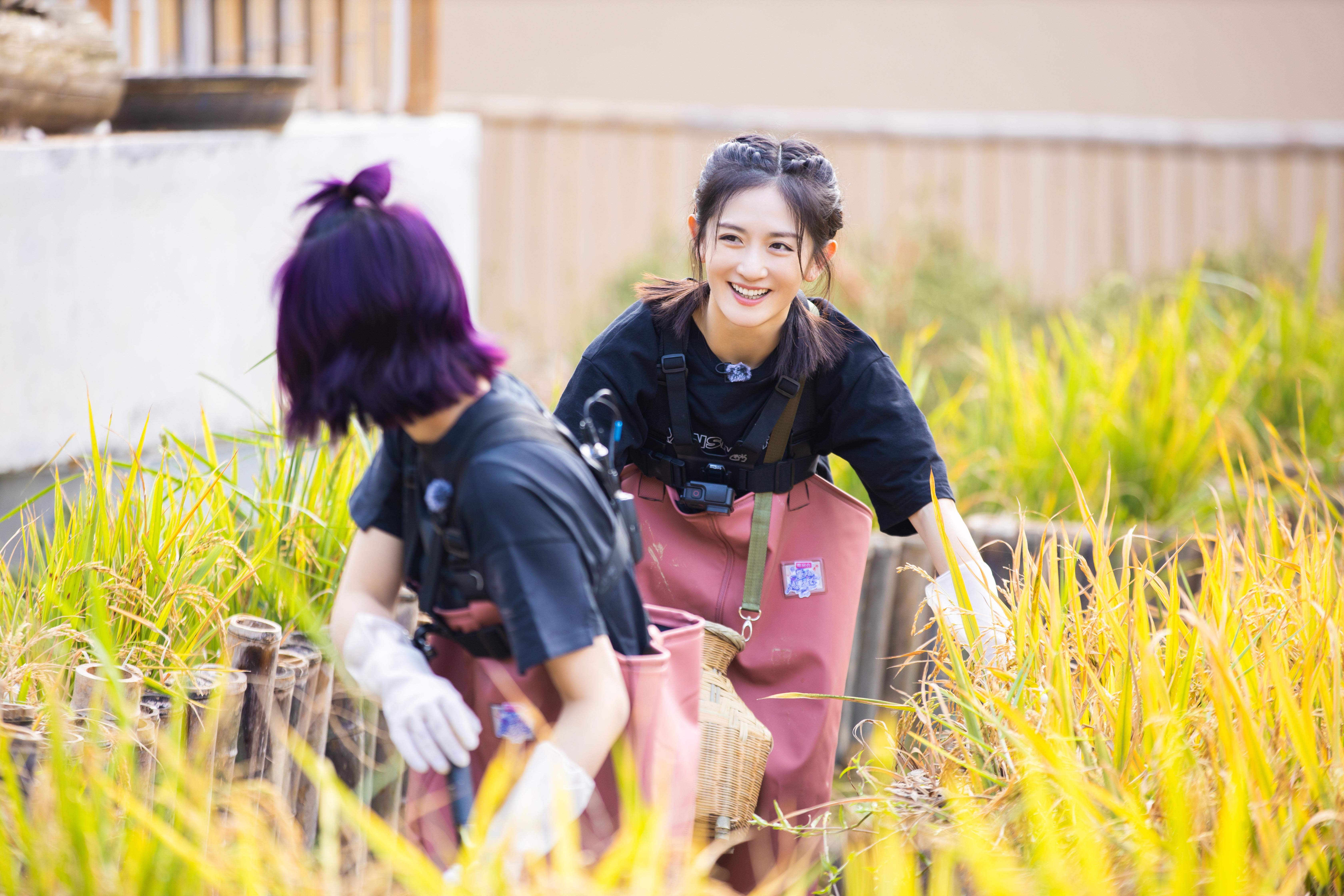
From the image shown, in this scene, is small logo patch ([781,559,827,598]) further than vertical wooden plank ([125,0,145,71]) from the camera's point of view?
No

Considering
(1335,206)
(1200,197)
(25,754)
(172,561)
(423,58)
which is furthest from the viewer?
(1200,197)

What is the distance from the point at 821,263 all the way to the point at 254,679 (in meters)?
1.31

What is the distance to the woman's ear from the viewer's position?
7.45 ft

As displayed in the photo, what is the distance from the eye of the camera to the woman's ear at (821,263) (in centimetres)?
227

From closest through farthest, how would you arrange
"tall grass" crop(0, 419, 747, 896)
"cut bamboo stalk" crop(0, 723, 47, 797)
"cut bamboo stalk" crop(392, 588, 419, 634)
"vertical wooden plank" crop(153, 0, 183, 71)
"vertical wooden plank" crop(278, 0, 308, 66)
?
"tall grass" crop(0, 419, 747, 896), "cut bamboo stalk" crop(0, 723, 47, 797), "cut bamboo stalk" crop(392, 588, 419, 634), "vertical wooden plank" crop(153, 0, 183, 71), "vertical wooden plank" crop(278, 0, 308, 66)

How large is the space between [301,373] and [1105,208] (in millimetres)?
6989

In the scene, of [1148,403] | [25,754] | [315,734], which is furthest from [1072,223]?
[25,754]

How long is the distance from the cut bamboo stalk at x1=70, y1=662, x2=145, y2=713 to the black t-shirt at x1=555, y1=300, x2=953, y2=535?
895 millimetres

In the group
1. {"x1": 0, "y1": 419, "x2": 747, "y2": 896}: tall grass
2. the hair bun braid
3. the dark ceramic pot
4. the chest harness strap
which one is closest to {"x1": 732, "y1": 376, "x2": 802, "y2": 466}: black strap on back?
the chest harness strap

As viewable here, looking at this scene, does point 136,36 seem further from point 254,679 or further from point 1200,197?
point 1200,197

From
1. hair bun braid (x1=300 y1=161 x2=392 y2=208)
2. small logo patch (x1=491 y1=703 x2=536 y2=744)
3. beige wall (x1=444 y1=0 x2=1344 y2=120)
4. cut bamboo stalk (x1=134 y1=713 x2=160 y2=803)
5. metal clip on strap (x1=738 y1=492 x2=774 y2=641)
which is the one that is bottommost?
cut bamboo stalk (x1=134 y1=713 x2=160 y2=803)

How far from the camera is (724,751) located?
85.0 inches

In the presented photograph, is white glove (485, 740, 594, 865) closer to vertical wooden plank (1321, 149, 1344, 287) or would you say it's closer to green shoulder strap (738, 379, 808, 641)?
green shoulder strap (738, 379, 808, 641)

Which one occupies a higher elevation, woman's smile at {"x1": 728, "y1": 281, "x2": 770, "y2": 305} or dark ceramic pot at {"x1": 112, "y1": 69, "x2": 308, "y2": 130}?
dark ceramic pot at {"x1": 112, "y1": 69, "x2": 308, "y2": 130}
